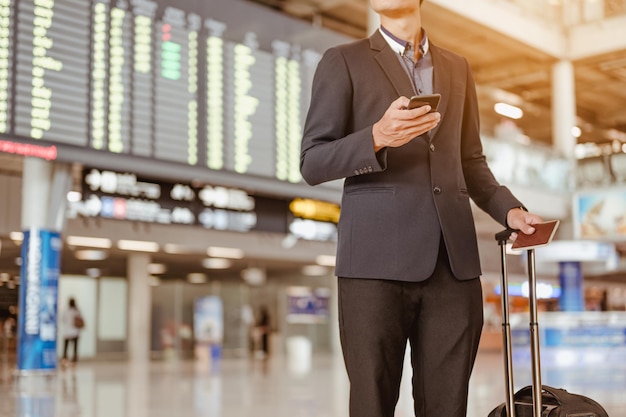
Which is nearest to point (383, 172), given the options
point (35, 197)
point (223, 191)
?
point (35, 197)

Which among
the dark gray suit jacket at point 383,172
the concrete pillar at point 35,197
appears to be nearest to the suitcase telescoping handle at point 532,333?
the dark gray suit jacket at point 383,172

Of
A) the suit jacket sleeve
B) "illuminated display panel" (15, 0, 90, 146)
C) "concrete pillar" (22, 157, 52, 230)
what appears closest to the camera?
the suit jacket sleeve

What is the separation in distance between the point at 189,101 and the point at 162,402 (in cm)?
553

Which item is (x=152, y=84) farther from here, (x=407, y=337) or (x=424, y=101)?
(x=424, y=101)

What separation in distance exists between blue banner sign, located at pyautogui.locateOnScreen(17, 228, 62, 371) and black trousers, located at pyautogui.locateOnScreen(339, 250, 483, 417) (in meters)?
12.8

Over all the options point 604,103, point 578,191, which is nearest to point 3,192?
point 578,191

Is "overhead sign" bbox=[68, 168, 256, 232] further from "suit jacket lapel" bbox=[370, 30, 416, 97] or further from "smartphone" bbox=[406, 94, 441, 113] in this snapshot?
"smartphone" bbox=[406, 94, 441, 113]

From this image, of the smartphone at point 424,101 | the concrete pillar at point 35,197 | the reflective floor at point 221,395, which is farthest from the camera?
the concrete pillar at point 35,197

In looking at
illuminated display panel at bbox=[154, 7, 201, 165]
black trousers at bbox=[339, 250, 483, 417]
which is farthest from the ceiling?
black trousers at bbox=[339, 250, 483, 417]

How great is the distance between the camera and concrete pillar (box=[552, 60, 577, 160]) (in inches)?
877

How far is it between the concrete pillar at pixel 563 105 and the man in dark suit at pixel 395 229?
21.1 metres

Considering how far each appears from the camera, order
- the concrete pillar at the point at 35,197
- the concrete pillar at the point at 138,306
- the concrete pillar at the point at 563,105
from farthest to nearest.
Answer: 1. the concrete pillar at the point at 138,306
2. the concrete pillar at the point at 563,105
3. the concrete pillar at the point at 35,197

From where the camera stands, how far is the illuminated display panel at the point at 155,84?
1070 cm

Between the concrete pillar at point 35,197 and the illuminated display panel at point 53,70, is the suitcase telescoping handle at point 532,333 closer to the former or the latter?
the illuminated display panel at point 53,70
